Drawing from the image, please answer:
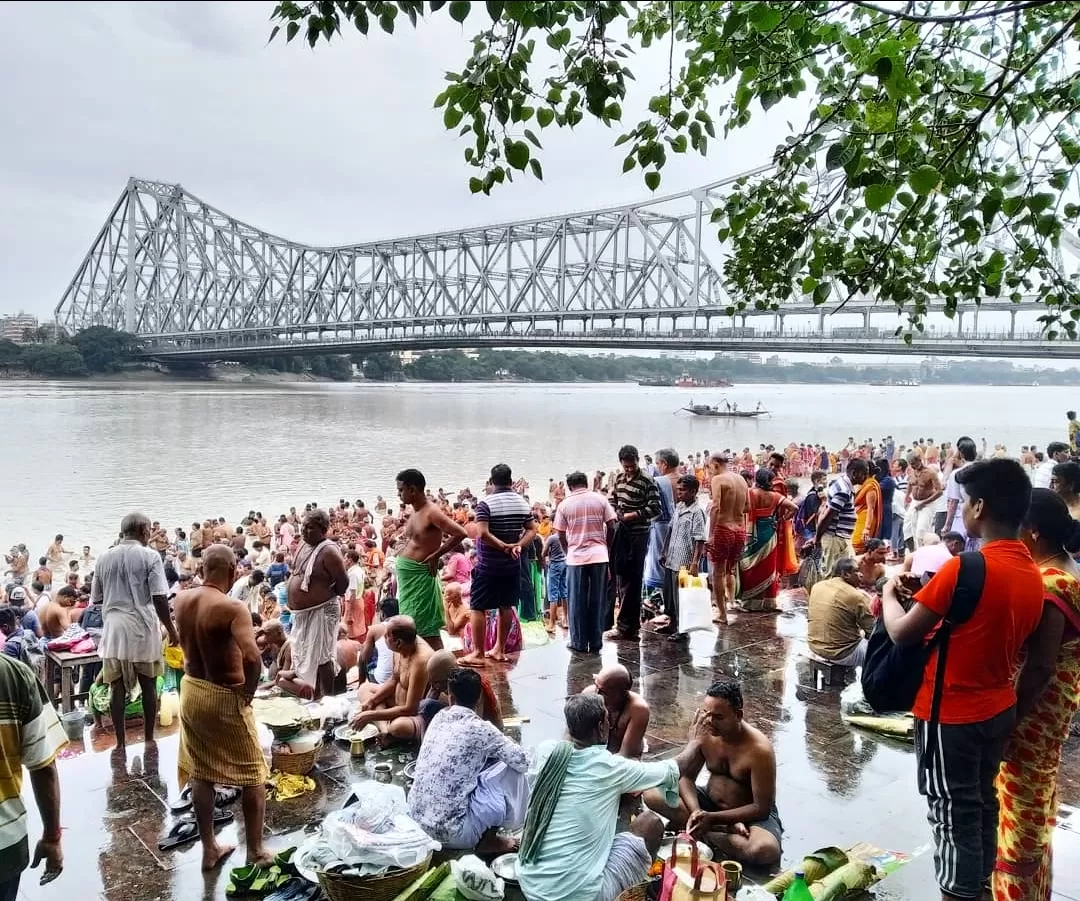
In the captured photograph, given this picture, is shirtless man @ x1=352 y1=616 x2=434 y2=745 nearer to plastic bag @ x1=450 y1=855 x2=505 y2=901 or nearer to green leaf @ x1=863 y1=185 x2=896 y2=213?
plastic bag @ x1=450 y1=855 x2=505 y2=901

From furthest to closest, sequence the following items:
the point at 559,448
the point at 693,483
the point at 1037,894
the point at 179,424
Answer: the point at 179,424
the point at 559,448
the point at 693,483
the point at 1037,894

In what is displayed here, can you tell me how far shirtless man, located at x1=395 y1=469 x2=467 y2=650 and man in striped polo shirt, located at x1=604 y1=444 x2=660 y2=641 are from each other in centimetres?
122

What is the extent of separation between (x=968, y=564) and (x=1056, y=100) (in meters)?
2.13

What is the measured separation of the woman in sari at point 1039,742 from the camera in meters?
2.31

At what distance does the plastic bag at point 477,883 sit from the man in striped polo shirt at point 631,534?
115 inches

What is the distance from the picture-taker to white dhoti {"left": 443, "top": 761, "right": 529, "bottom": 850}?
3.00 metres

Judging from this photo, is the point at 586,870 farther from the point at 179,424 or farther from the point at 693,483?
the point at 179,424

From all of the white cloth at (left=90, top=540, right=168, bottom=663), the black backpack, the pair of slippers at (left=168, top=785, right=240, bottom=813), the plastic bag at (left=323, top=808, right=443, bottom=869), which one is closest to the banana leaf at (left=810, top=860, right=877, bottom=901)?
the black backpack

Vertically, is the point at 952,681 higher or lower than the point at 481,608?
higher

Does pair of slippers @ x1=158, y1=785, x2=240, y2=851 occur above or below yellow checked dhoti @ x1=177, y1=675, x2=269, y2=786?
below

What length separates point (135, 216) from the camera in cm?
8331

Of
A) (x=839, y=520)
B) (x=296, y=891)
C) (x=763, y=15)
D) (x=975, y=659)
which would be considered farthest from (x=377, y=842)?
(x=839, y=520)

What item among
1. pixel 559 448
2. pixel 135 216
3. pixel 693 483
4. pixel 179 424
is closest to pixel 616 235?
pixel 559 448

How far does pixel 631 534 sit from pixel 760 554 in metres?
1.43
